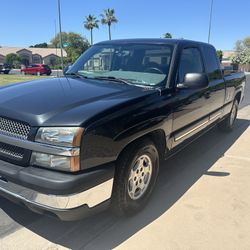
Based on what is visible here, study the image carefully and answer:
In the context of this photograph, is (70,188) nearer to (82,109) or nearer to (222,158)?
(82,109)

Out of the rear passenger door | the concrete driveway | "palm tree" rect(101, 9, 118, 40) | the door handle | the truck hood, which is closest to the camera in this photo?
the truck hood

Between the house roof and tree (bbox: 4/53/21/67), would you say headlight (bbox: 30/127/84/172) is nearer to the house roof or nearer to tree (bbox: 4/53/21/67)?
tree (bbox: 4/53/21/67)

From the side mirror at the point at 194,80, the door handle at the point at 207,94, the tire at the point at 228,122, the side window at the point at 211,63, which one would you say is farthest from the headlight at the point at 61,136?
the tire at the point at 228,122

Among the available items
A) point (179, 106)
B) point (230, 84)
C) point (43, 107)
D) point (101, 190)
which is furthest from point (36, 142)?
point (230, 84)

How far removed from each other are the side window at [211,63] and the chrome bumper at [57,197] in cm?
312

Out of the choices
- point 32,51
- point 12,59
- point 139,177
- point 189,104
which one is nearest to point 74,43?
point 32,51

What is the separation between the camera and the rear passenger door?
16.3 ft

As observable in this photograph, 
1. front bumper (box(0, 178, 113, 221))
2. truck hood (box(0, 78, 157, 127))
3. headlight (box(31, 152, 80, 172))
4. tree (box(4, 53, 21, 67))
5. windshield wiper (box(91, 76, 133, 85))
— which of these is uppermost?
windshield wiper (box(91, 76, 133, 85))

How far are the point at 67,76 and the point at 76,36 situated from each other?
8902 centimetres

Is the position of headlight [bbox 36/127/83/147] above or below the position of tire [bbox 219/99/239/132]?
above

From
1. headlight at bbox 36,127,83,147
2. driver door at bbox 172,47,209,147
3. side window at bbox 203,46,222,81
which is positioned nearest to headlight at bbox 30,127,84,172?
headlight at bbox 36,127,83,147

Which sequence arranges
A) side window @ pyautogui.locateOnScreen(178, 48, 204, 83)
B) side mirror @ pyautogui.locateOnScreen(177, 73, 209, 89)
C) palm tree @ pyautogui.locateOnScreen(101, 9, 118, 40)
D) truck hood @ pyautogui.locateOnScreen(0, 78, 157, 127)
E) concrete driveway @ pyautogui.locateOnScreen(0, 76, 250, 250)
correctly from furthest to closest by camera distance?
palm tree @ pyautogui.locateOnScreen(101, 9, 118, 40) → side window @ pyautogui.locateOnScreen(178, 48, 204, 83) → side mirror @ pyautogui.locateOnScreen(177, 73, 209, 89) → concrete driveway @ pyautogui.locateOnScreen(0, 76, 250, 250) → truck hood @ pyautogui.locateOnScreen(0, 78, 157, 127)

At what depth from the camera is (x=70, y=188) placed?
2.39 meters

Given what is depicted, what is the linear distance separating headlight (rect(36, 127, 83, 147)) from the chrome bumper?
405 millimetres
